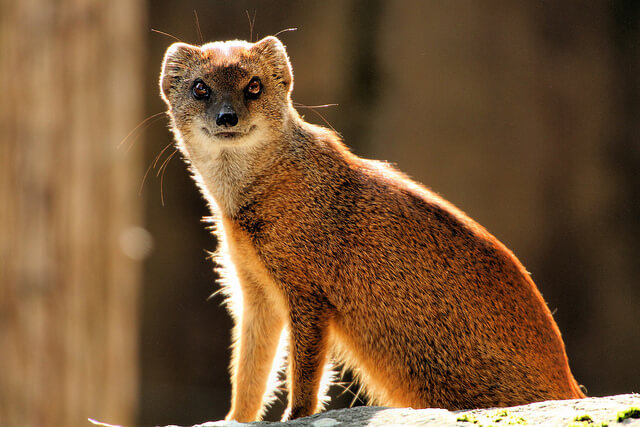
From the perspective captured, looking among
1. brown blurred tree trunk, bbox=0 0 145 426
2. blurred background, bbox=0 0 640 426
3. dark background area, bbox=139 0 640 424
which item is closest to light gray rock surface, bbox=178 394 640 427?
brown blurred tree trunk, bbox=0 0 145 426

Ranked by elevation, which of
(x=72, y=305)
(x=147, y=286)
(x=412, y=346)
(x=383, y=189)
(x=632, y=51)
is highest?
(x=632, y=51)

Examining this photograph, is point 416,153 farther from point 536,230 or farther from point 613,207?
point 613,207

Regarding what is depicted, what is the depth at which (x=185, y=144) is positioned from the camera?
197 inches

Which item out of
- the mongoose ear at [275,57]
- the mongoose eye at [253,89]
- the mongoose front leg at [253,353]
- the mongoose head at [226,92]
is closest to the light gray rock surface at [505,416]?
the mongoose front leg at [253,353]

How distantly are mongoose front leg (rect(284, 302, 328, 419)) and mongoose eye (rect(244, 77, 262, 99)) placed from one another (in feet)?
4.06

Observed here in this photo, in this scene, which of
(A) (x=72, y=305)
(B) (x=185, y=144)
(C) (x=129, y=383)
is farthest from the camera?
(C) (x=129, y=383)

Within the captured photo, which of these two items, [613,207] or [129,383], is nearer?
[129,383]

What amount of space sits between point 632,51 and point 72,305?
6227 millimetres

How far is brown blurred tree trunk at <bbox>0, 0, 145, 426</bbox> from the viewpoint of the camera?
6168mm

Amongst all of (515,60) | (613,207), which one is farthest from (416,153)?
(613,207)

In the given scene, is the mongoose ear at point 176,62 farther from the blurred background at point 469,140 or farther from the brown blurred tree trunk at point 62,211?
the blurred background at point 469,140

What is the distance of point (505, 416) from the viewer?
3.20m

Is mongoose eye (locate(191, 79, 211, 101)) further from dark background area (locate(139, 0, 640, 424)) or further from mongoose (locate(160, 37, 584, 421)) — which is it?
dark background area (locate(139, 0, 640, 424))

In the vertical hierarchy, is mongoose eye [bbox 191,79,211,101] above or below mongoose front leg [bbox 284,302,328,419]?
above
